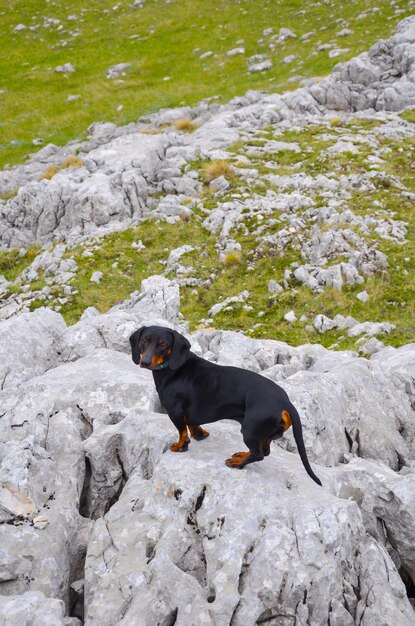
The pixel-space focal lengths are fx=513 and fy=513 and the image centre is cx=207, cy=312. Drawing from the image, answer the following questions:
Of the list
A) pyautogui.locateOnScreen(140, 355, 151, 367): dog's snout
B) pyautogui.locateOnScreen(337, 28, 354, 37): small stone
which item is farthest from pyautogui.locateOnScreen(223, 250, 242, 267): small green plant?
pyautogui.locateOnScreen(337, 28, 354, 37): small stone

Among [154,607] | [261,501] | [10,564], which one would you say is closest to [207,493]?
[261,501]

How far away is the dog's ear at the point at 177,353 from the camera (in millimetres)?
8008

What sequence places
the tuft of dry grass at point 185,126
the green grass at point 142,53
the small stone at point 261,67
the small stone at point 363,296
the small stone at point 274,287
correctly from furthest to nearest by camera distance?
the small stone at point 261,67 < the green grass at point 142,53 < the tuft of dry grass at point 185,126 < the small stone at point 274,287 < the small stone at point 363,296

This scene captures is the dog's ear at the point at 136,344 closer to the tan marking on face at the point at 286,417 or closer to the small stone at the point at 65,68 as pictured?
the tan marking on face at the point at 286,417

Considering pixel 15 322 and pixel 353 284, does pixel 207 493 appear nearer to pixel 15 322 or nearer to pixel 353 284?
pixel 15 322

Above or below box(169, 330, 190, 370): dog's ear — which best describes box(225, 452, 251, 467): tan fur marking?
below

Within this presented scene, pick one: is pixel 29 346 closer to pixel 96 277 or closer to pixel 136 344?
pixel 136 344

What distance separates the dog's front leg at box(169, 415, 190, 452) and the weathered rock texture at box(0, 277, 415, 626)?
0.55 feet

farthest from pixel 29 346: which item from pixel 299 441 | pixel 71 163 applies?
pixel 71 163

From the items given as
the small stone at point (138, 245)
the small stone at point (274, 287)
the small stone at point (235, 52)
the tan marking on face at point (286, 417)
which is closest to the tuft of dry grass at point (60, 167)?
the small stone at point (138, 245)

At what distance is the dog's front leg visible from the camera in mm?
8063

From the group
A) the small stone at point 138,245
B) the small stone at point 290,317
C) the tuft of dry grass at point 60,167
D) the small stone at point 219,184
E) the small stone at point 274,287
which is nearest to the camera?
the small stone at point 290,317

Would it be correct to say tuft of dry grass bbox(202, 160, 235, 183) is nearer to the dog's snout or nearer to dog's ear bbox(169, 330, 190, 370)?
dog's ear bbox(169, 330, 190, 370)

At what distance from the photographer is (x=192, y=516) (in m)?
7.13
